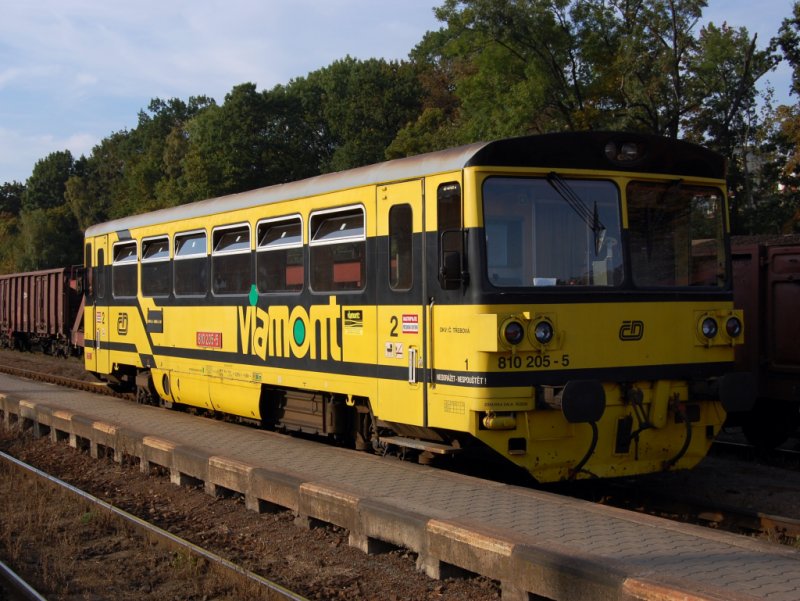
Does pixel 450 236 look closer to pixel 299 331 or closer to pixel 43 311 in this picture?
pixel 299 331

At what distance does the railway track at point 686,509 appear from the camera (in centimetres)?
712

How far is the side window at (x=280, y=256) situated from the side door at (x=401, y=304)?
1.68 meters

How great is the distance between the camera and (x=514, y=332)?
7.41 meters

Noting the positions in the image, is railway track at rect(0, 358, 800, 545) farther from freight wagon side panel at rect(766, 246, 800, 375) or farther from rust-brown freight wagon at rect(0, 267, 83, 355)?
rust-brown freight wagon at rect(0, 267, 83, 355)

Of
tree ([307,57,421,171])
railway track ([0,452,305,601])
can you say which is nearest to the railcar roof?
railway track ([0,452,305,601])

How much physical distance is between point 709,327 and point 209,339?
6529 millimetres

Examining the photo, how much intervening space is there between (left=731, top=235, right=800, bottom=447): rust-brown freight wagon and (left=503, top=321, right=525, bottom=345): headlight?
16.7ft

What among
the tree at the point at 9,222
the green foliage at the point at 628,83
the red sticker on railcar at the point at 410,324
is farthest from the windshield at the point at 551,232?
the tree at the point at 9,222

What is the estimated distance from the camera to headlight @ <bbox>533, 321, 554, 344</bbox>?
749 centimetres

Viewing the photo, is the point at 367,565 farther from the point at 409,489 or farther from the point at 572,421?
the point at 572,421

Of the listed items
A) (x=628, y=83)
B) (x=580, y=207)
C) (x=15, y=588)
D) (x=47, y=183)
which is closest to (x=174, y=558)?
(x=15, y=588)

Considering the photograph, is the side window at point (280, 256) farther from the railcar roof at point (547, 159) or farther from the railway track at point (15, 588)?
→ the railway track at point (15, 588)

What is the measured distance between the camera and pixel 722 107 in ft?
112

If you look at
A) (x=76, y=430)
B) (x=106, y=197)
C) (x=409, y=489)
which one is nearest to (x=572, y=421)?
(x=409, y=489)
